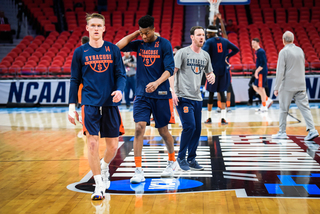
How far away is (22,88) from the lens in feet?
41.0

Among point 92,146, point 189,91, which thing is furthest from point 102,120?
point 189,91

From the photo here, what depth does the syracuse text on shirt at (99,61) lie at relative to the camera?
331 cm

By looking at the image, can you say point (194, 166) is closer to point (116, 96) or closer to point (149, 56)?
point (149, 56)

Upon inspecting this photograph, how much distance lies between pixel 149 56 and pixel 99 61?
74 centimetres

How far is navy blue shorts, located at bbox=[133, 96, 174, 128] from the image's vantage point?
153 inches

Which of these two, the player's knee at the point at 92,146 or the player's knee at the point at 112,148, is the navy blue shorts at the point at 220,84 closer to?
the player's knee at the point at 112,148

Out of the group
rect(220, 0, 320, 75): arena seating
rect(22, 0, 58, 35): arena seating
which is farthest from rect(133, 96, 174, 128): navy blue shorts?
rect(22, 0, 58, 35): arena seating

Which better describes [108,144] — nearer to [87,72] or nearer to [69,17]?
[87,72]

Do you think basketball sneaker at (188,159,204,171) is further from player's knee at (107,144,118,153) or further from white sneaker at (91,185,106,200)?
white sneaker at (91,185,106,200)

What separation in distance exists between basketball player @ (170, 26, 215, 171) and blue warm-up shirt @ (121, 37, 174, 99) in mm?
317

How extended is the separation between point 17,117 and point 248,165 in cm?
761

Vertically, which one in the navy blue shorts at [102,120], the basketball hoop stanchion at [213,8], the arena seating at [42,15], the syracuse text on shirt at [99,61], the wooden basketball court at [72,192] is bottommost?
the wooden basketball court at [72,192]

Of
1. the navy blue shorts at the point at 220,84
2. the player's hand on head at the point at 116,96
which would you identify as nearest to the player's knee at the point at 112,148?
the player's hand on head at the point at 116,96

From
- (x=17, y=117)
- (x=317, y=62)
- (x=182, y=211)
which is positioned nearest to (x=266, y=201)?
(x=182, y=211)
